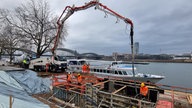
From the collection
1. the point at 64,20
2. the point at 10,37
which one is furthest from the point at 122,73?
the point at 10,37

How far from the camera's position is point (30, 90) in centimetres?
1395

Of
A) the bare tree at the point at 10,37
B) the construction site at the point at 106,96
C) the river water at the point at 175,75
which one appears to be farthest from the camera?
the bare tree at the point at 10,37

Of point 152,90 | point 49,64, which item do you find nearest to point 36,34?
point 49,64

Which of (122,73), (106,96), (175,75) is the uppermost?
(122,73)

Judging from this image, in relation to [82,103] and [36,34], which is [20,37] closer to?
[36,34]

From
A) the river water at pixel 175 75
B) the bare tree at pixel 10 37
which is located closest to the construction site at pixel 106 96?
the river water at pixel 175 75

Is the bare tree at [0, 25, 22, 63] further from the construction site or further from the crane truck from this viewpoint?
the construction site

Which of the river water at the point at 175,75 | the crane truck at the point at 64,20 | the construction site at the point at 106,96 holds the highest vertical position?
the crane truck at the point at 64,20

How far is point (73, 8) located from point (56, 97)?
10571 millimetres

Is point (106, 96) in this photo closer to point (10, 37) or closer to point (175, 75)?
point (10, 37)

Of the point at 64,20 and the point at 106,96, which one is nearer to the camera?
the point at 106,96

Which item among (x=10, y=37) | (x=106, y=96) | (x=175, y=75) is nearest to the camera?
(x=106, y=96)

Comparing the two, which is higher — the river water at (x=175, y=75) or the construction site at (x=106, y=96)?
the construction site at (x=106, y=96)

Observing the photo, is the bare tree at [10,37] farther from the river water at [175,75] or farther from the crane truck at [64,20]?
the river water at [175,75]
